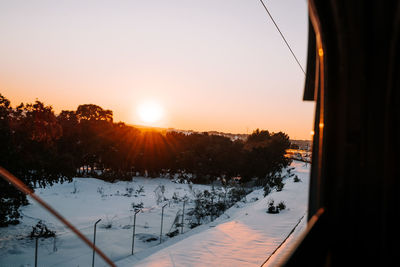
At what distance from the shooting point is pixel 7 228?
16.1m

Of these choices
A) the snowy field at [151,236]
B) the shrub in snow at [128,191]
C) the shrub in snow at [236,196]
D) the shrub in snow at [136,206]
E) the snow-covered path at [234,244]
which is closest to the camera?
the snow-covered path at [234,244]

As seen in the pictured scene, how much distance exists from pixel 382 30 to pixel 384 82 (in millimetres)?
321

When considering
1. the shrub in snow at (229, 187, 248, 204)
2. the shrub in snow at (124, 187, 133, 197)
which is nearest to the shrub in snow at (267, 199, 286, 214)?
the shrub in snow at (229, 187, 248, 204)

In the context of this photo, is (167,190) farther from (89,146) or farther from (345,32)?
(345,32)

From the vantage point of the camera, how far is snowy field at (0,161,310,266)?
11695mm

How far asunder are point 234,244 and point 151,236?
16.2 feet

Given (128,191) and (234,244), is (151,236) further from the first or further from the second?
(128,191)

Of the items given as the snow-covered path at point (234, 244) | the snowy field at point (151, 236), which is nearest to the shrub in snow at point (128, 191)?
the snowy field at point (151, 236)

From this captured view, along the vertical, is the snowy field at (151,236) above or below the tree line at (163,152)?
below

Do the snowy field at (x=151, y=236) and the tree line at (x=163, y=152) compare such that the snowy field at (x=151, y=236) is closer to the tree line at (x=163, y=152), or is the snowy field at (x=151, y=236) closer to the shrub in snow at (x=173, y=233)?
the shrub in snow at (x=173, y=233)

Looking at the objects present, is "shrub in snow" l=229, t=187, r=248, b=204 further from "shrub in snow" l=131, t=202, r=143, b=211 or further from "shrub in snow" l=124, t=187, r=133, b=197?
"shrub in snow" l=124, t=187, r=133, b=197

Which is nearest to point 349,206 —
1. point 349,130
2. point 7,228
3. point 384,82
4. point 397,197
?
point 397,197

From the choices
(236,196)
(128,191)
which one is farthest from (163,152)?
(236,196)

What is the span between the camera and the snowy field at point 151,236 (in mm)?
11695
